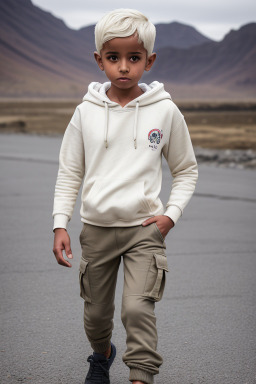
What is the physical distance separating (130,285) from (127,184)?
1.46 feet

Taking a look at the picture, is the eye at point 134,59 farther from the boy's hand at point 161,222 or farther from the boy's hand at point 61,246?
the boy's hand at point 61,246

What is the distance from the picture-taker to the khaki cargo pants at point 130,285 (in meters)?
2.93

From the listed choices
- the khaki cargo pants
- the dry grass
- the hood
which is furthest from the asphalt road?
the dry grass

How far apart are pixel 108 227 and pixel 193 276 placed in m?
2.69

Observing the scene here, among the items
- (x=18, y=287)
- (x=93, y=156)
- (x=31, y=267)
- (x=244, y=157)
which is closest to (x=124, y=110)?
(x=93, y=156)

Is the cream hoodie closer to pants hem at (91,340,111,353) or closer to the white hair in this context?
the white hair

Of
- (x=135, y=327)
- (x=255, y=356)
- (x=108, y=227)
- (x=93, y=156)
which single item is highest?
(x=93, y=156)

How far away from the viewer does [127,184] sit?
3049mm

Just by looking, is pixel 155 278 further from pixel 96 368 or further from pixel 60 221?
pixel 96 368

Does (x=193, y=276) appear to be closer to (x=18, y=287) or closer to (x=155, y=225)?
(x=18, y=287)

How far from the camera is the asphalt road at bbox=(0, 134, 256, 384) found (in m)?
3.76

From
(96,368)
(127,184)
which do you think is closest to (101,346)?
(96,368)

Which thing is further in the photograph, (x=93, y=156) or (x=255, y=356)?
(x=255, y=356)

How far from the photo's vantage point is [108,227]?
3098 mm
